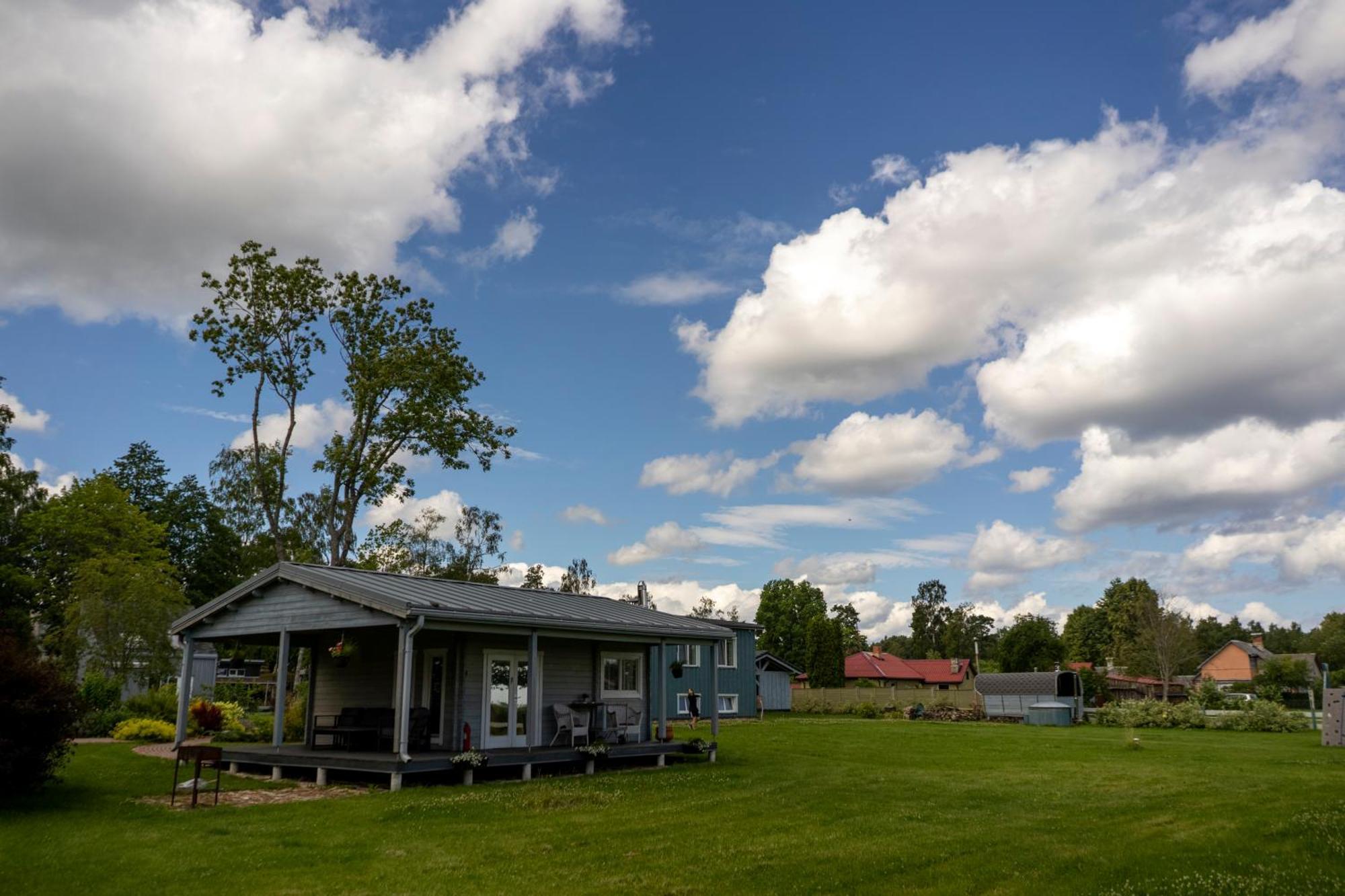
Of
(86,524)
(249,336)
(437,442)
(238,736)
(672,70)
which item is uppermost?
(672,70)

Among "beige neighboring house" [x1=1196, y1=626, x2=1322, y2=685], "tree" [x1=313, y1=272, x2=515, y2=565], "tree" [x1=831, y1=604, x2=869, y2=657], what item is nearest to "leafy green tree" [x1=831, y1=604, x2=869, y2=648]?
"tree" [x1=831, y1=604, x2=869, y2=657]

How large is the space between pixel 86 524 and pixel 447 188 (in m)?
21.8

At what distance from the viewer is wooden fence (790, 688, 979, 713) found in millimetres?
44781

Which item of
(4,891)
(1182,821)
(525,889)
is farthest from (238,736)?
(1182,821)

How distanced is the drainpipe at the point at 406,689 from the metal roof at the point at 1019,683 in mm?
33724

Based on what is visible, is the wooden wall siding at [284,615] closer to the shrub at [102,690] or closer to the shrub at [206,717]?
the shrub at [206,717]

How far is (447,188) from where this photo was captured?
23703 millimetres

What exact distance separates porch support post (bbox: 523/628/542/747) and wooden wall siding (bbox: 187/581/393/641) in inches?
112

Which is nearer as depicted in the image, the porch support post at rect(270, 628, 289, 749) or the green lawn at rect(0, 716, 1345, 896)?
the green lawn at rect(0, 716, 1345, 896)

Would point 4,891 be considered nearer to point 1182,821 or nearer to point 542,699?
point 542,699

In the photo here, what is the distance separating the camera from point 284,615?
1777 centimetres

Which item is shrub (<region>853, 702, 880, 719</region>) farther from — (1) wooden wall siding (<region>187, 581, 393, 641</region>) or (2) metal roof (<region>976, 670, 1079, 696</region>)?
(1) wooden wall siding (<region>187, 581, 393, 641</region>)

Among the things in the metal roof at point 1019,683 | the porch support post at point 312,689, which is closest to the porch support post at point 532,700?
the porch support post at point 312,689

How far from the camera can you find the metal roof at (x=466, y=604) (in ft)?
51.0
